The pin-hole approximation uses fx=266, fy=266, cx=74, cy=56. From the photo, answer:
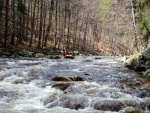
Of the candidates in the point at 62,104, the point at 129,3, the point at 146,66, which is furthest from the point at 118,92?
the point at 129,3

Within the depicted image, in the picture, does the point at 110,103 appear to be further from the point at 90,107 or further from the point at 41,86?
the point at 41,86

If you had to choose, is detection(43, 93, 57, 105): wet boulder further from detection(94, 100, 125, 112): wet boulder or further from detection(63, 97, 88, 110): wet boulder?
detection(94, 100, 125, 112): wet boulder

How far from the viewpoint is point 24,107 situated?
8.92 m

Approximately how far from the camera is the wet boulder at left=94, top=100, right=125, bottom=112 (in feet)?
29.2

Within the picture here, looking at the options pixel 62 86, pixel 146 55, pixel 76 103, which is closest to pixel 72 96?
pixel 76 103

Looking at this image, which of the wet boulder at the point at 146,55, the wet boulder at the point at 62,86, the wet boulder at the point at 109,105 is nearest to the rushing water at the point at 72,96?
the wet boulder at the point at 109,105

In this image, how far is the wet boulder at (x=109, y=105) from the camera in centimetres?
891

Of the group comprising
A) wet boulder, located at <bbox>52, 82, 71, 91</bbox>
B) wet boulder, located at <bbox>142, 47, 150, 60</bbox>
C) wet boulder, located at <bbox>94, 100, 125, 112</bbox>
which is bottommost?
wet boulder, located at <bbox>94, 100, 125, 112</bbox>

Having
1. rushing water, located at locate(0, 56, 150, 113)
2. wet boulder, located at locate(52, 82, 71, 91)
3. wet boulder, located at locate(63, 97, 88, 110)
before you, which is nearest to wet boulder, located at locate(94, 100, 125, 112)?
rushing water, located at locate(0, 56, 150, 113)

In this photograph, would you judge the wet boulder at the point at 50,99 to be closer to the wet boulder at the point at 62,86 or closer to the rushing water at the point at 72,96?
the rushing water at the point at 72,96

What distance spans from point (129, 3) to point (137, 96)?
1822 centimetres

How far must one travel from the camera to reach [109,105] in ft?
29.9

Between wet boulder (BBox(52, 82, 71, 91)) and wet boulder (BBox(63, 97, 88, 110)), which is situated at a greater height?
wet boulder (BBox(52, 82, 71, 91))

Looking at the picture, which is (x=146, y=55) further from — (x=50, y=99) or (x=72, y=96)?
(x=50, y=99)
